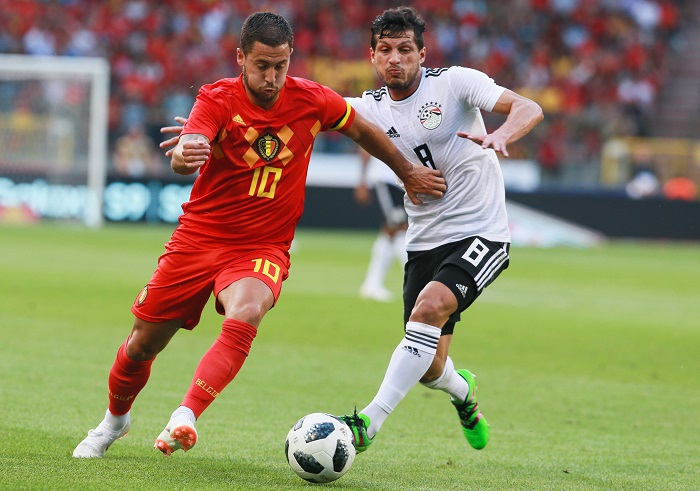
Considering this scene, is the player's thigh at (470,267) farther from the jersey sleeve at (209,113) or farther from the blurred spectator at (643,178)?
the blurred spectator at (643,178)

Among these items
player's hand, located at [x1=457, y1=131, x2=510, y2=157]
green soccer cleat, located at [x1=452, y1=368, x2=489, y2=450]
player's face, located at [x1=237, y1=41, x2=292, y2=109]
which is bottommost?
green soccer cleat, located at [x1=452, y1=368, x2=489, y2=450]

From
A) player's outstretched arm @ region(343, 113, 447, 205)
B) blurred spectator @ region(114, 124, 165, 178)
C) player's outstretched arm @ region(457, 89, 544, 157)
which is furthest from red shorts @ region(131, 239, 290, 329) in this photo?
blurred spectator @ region(114, 124, 165, 178)

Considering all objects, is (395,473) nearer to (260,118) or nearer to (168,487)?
(168,487)

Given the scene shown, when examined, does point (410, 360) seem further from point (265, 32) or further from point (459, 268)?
point (265, 32)

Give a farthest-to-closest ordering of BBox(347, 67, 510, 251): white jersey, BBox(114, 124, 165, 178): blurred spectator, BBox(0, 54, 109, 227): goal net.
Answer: BBox(114, 124, 165, 178): blurred spectator, BBox(0, 54, 109, 227): goal net, BBox(347, 67, 510, 251): white jersey

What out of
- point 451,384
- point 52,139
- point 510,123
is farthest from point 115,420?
point 52,139

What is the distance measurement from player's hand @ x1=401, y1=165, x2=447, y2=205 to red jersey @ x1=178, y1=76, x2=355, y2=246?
0.61m

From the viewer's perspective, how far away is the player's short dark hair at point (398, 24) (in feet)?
19.5

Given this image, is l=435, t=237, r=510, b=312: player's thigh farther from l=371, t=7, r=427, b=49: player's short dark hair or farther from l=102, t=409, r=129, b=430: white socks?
l=102, t=409, r=129, b=430: white socks

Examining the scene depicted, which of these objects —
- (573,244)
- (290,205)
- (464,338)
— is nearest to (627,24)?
(573,244)

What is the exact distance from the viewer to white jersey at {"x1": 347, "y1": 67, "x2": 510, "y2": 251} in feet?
20.2

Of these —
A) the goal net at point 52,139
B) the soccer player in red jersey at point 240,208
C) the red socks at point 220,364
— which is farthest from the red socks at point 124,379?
the goal net at point 52,139

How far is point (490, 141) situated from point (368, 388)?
3.11 metres

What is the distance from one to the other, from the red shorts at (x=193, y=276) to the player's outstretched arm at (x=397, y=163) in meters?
0.83
